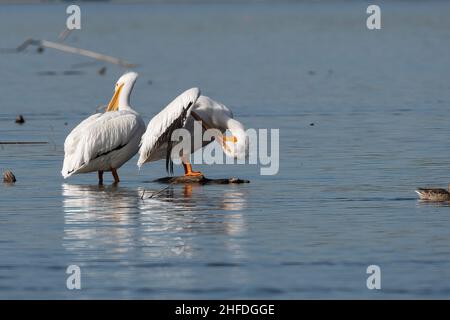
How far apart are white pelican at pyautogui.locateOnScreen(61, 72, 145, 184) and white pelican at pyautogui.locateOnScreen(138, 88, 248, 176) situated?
0.25 meters

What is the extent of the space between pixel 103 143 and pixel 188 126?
41.6 inches

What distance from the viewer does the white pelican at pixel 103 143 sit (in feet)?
51.6

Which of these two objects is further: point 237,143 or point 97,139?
point 97,139

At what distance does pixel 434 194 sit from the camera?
549 inches

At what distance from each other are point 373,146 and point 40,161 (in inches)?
185

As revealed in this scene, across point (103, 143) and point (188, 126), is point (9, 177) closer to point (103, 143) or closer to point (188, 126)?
point (103, 143)

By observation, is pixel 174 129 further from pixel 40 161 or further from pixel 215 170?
pixel 40 161

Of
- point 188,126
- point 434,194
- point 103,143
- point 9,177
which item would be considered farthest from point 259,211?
point 9,177

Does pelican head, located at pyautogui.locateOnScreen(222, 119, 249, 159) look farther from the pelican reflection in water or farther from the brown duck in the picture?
the brown duck

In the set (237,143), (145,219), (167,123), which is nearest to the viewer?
(145,219)

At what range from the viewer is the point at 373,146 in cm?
1903

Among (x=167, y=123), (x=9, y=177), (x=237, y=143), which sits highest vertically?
(x=167, y=123)

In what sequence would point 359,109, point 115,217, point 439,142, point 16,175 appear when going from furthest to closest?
point 359,109, point 439,142, point 16,175, point 115,217
